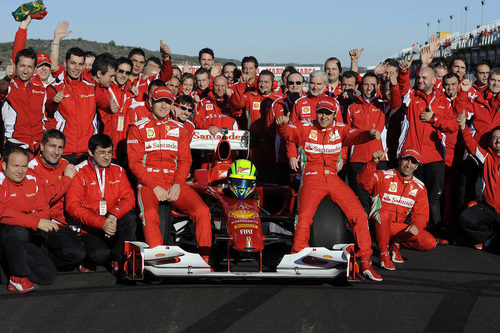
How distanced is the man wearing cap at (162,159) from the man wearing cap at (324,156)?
1.15 m

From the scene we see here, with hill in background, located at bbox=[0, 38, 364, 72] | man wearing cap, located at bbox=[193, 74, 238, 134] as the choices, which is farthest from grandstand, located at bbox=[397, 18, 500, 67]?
man wearing cap, located at bbox=[193, 74, 238, 134]

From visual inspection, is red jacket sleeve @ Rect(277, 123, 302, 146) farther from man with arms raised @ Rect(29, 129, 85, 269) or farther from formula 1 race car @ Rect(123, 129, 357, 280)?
man with arms raised @ Rect(29, 129, 85, 269)

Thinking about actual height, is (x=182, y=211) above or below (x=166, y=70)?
below

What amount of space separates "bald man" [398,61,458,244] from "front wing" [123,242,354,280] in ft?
10.3

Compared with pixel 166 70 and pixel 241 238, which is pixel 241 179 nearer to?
pixel 241 238

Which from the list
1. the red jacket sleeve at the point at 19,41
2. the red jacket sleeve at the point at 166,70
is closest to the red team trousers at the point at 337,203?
the red jacket sleeve at the point at 166,70

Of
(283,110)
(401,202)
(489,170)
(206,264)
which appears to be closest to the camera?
(206,264)

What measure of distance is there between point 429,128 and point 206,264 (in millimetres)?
4338

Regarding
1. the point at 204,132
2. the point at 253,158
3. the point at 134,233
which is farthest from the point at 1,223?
the point at 253,158

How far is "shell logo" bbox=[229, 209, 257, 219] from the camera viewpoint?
618 cm

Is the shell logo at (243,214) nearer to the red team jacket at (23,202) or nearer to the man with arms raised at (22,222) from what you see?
the man with arms raised at (22,222)

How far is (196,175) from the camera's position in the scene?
762 cm

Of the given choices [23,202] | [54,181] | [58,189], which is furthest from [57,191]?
[23,202]

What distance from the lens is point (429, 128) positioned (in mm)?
8617
